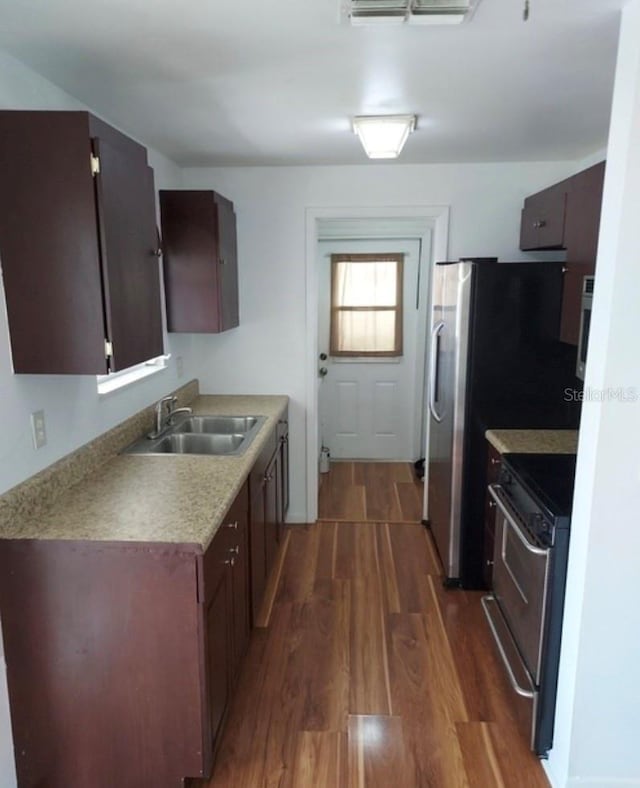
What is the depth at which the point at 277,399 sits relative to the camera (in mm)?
3500

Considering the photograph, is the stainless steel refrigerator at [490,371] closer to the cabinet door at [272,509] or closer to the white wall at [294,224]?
the white wall at [294,224]

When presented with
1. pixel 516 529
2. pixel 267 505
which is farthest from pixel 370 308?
pixel 516 529

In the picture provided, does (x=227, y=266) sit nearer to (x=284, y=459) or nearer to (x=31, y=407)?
(x=284, y=459)

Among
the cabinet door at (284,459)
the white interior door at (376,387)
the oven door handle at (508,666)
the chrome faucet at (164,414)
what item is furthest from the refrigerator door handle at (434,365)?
the white interior door at (376,387)

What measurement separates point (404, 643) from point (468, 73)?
2.36 meters

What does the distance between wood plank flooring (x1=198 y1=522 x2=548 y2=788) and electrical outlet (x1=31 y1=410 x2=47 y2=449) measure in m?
1.27

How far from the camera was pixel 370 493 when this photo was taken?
14.4 feet

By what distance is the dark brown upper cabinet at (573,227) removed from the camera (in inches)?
86.7

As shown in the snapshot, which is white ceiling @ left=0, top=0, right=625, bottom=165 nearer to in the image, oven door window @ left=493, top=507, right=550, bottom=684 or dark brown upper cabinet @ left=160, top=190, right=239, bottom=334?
dark brown upper cabinet @ left=160, top=190, right=239, bottom=334

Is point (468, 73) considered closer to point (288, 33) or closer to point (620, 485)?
point (288, 33)

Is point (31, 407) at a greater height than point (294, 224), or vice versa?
point (294, 224)

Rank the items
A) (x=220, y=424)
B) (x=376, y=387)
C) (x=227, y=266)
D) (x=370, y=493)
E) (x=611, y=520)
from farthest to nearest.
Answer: (x=376, y=387) < (x=370, y=493) < (x=227, y=266) < (x=220, y=424) < (x=611, y=520)

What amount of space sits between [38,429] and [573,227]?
7.67ft

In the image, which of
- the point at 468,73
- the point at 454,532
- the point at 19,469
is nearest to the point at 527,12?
the point at 468,73
